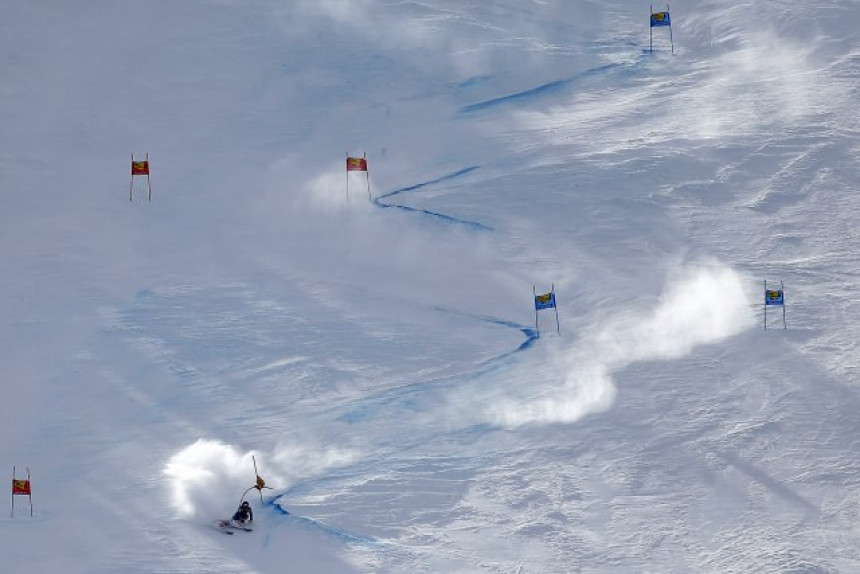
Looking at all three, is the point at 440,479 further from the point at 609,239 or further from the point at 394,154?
the point at 394,154

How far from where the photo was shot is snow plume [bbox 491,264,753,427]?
77.1ft

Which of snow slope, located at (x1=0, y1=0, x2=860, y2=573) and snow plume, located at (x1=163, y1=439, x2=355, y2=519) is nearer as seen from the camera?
snow slope, located at (x1=0, y1=0, x2=860, y2=573)

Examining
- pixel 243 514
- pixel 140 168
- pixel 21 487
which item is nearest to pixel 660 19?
pixel 140 168

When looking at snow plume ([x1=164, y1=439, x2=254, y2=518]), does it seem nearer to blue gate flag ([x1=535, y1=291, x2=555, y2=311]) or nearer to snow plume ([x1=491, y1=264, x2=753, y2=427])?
snow plume ([x1=491, y1=264, x2=753, y2=427])

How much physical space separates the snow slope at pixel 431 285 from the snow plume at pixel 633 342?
0.05 metres

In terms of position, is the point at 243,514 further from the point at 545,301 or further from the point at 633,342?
the point at 633,342

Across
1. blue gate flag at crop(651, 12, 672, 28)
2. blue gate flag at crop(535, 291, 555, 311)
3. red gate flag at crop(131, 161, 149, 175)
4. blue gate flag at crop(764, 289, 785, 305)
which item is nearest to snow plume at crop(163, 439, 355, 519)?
blue gate flag at crop(535, 291, 555, 311)

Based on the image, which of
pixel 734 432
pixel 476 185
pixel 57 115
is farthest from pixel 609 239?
pixel 57 115

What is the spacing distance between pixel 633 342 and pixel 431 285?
3183mm

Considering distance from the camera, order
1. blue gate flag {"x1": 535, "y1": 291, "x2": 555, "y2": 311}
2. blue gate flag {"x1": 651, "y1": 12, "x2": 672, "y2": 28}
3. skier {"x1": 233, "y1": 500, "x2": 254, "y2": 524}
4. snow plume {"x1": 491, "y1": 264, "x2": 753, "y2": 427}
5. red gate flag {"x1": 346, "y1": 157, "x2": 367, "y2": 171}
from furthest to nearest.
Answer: blue gate flag {"x1": 651, "y1": 12, "x2": 672, "y2": 28}
red gate flag {"x1": 346, "y1": 157, "x2": 367, "y2": 171}
blue gate flag {"x1": 535, "y1": 291, "x2": 555, "y2": 311}
snow plume {"x1": 491, "y1": 264, "x2": 753, "y2": 427}
skier {"x1": 233, "y1": 500, "x2": 254, "y2": 524}

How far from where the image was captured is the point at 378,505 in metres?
21.8

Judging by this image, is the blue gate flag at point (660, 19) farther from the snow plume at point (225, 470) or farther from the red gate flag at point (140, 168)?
the snow plume at point (225, 470)

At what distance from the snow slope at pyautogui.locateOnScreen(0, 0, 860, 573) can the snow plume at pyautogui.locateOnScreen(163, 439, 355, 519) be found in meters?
0.05

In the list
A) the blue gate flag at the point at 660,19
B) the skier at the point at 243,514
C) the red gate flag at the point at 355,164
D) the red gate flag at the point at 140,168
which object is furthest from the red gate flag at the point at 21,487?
the blue gate flag at the point at 660,19
